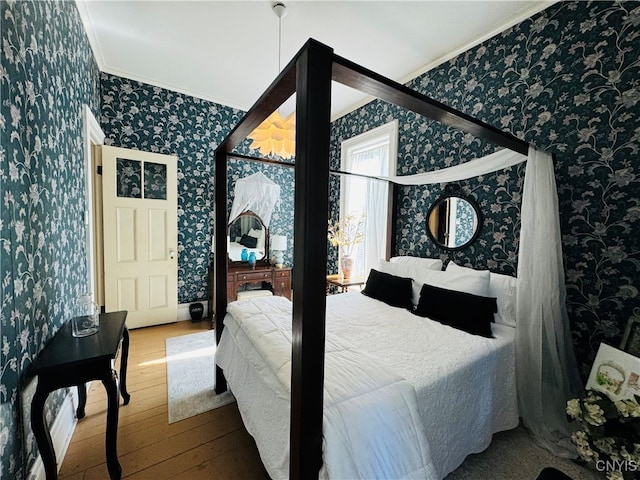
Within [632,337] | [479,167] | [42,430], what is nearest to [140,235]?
[42,430]

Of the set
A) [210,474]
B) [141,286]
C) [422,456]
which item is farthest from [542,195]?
[141,286]

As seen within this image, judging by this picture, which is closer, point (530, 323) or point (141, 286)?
point (530, 323)

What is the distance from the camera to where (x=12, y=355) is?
113 centimetres

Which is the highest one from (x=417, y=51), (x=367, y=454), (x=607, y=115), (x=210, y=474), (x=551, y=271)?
(x=417, y=51)

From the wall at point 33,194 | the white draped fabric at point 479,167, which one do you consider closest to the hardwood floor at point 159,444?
the wall at point 33,194

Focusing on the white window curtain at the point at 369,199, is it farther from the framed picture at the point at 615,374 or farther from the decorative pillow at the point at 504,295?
the framed picture at the point at 615,374

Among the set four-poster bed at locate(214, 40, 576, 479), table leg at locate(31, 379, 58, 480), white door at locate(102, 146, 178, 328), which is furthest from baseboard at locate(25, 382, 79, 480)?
white door at locate(102, 146, 178, 328)

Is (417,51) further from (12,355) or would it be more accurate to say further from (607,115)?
(12,355)

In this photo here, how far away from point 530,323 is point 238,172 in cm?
380

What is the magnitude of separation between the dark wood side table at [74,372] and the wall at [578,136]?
2815 mm

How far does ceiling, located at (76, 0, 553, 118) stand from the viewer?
2113 millimetres

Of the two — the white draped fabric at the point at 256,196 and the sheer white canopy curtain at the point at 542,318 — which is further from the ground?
the white draped fabric at the point at 256,196

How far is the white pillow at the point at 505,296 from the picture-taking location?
197 cm

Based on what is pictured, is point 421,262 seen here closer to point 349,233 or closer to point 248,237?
point 349,233
